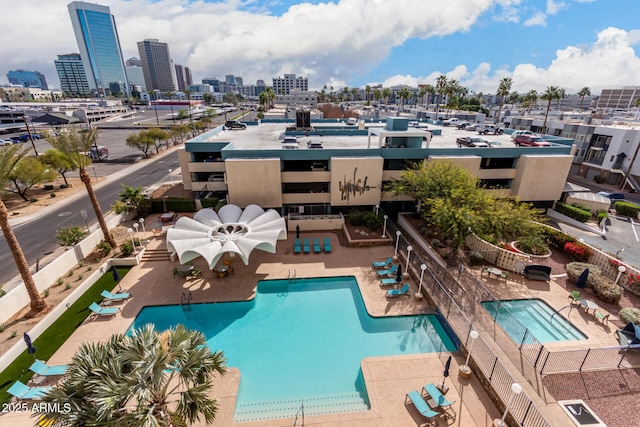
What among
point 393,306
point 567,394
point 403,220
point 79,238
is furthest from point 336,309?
point 79,238

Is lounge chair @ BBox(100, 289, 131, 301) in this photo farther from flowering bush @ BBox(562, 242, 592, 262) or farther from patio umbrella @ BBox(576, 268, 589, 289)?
flowering bush @ BBox(562, 242, 592, 262)

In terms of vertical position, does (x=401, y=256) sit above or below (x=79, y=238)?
below

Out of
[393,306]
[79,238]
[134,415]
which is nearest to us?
[134,415]

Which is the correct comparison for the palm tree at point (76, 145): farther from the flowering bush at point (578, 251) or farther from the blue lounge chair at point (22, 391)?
the flowering bush at point (578, 251)

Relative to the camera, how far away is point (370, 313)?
20.4 metres

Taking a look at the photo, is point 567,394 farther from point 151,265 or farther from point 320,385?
point 151,265

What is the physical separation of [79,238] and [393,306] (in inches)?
1083

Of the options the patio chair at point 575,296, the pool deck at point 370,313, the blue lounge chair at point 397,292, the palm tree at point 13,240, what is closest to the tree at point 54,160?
the pool deck at point 370,313

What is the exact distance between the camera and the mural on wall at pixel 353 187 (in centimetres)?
3166

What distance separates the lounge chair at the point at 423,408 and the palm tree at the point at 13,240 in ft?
79.7

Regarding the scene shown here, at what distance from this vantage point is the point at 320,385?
15.8 meters

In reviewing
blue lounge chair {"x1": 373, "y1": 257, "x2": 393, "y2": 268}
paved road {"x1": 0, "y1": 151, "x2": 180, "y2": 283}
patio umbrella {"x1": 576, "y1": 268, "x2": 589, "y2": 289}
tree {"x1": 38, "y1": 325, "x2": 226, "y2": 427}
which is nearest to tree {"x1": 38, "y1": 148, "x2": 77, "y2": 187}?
paved road {"x1": 0, "y1": 151, "x2": 180, "y2": 283}

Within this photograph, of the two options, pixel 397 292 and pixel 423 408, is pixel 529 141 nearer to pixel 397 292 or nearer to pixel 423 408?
pixel 397 292

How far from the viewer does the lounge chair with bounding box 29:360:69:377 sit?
50.2ft
